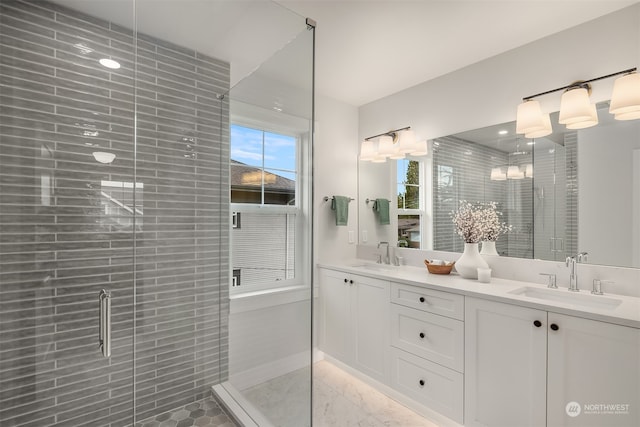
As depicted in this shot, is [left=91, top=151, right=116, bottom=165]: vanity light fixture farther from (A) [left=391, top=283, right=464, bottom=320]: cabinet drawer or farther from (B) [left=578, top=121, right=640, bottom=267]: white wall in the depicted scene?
(B) [left=578, top=121, right=640, bottom=267]: white wall

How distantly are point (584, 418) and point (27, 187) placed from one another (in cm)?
278

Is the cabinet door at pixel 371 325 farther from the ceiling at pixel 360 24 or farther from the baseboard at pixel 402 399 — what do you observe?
the ceiling at pixel 360 24

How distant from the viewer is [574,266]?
1.79 meters

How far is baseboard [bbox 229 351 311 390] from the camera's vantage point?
166 centimetres

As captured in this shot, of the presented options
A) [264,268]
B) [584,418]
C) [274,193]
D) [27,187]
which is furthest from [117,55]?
[584,418]

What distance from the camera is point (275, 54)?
1731 millimetres

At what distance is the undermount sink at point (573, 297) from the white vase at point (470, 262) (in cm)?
30

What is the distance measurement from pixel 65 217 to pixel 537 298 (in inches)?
102

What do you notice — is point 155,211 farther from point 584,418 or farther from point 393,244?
point 584,418

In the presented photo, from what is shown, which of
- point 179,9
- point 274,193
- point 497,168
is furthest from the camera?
point 497,168

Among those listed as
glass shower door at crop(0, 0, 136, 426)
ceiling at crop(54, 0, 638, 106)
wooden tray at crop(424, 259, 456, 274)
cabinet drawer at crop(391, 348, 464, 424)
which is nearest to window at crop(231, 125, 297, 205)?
ceiling at crop(54, 0, 638, 106)

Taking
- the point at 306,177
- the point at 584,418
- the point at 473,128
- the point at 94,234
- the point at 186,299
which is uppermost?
the point at 473,128

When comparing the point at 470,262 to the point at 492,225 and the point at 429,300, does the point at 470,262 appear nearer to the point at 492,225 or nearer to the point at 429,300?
the point at 492,225

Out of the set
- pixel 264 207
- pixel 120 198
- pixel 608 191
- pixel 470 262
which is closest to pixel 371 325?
pixel 470 262
